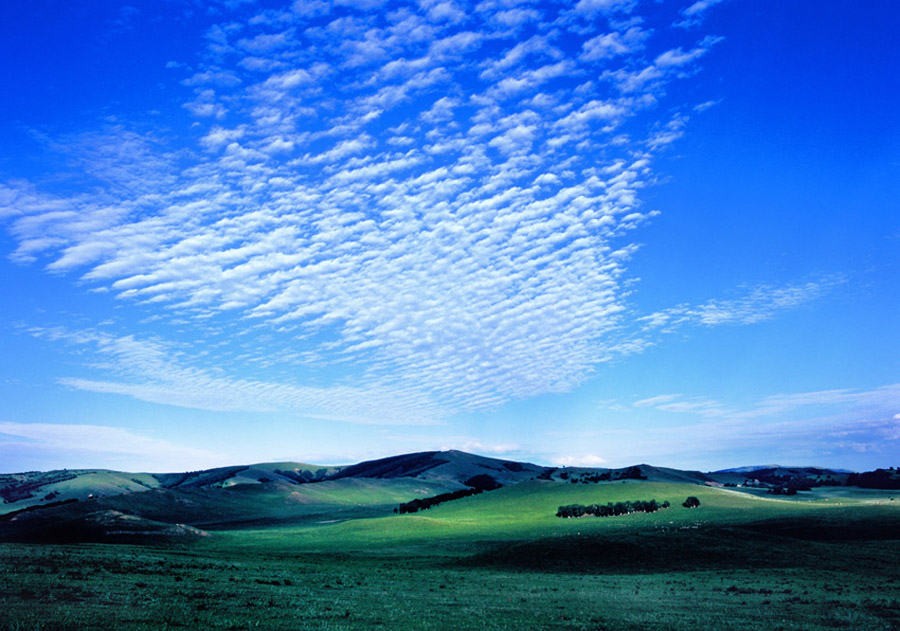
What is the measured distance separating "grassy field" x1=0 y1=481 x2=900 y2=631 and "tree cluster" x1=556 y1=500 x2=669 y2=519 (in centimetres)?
1992

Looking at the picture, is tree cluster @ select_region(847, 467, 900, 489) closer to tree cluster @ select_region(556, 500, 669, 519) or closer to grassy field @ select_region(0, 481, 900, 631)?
tree cluster @ select_region(556, 500, 669, 519)

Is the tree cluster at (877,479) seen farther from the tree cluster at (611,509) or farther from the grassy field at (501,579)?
the grassy field at (501,579)

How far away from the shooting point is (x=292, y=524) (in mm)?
129500

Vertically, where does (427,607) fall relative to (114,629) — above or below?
below

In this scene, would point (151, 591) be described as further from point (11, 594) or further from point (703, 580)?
point (703, 580)

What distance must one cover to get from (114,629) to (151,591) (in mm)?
11568

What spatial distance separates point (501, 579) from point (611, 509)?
70.5 m

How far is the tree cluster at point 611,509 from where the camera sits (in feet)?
370

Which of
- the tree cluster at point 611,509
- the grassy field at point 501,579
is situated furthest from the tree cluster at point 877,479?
the grassy field at point 501,579

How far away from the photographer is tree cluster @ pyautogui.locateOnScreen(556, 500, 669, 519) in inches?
4441

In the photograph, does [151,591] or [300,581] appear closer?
[151,591]

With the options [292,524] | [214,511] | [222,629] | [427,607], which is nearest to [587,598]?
[427,607]

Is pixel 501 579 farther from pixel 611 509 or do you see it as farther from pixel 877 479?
pixel 877 479

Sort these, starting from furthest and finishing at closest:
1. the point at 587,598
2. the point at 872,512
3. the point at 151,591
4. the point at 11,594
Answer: the point at 872,512 < the point at 587,598 < the point at 151,591 < the point at 11,594
